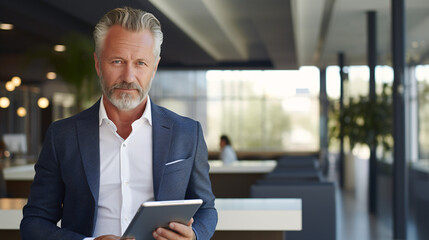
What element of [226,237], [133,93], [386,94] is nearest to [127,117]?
[133,93]

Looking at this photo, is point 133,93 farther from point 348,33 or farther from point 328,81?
point 328,81

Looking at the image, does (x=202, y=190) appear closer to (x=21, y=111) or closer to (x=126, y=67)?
(x=126, y=67)

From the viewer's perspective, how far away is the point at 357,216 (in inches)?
439

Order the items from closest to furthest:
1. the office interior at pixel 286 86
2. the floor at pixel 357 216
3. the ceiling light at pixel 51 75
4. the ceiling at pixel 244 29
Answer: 1. the office interior at pixel 286 86
2. the ceiling at pixel 244 29
3. the floor at pixel 357 216
4. the ceiling light at pixel 51 75

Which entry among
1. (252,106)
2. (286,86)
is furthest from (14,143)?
(286,86)

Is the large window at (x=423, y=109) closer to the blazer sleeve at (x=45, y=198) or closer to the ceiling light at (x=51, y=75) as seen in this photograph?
the blazer sleeve at (x=45, y=198)

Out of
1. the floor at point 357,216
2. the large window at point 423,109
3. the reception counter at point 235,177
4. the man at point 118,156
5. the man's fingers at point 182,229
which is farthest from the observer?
the floor at point 357,216

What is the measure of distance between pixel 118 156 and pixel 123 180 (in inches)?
3.5


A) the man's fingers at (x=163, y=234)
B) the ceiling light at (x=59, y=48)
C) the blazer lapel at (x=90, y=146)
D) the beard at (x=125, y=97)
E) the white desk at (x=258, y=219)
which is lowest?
the white desk at (x=258, y=219)

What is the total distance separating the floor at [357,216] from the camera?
915cm

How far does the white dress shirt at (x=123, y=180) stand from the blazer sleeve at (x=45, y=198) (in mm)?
120

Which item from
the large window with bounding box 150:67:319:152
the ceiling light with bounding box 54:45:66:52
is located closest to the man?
the ceiling light with bounding box 54:45:66:52

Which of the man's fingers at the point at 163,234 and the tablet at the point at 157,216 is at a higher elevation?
the tablet at the point at 157,216

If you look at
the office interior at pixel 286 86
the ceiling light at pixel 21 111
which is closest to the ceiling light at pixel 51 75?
the office interior at pixel 286 86
